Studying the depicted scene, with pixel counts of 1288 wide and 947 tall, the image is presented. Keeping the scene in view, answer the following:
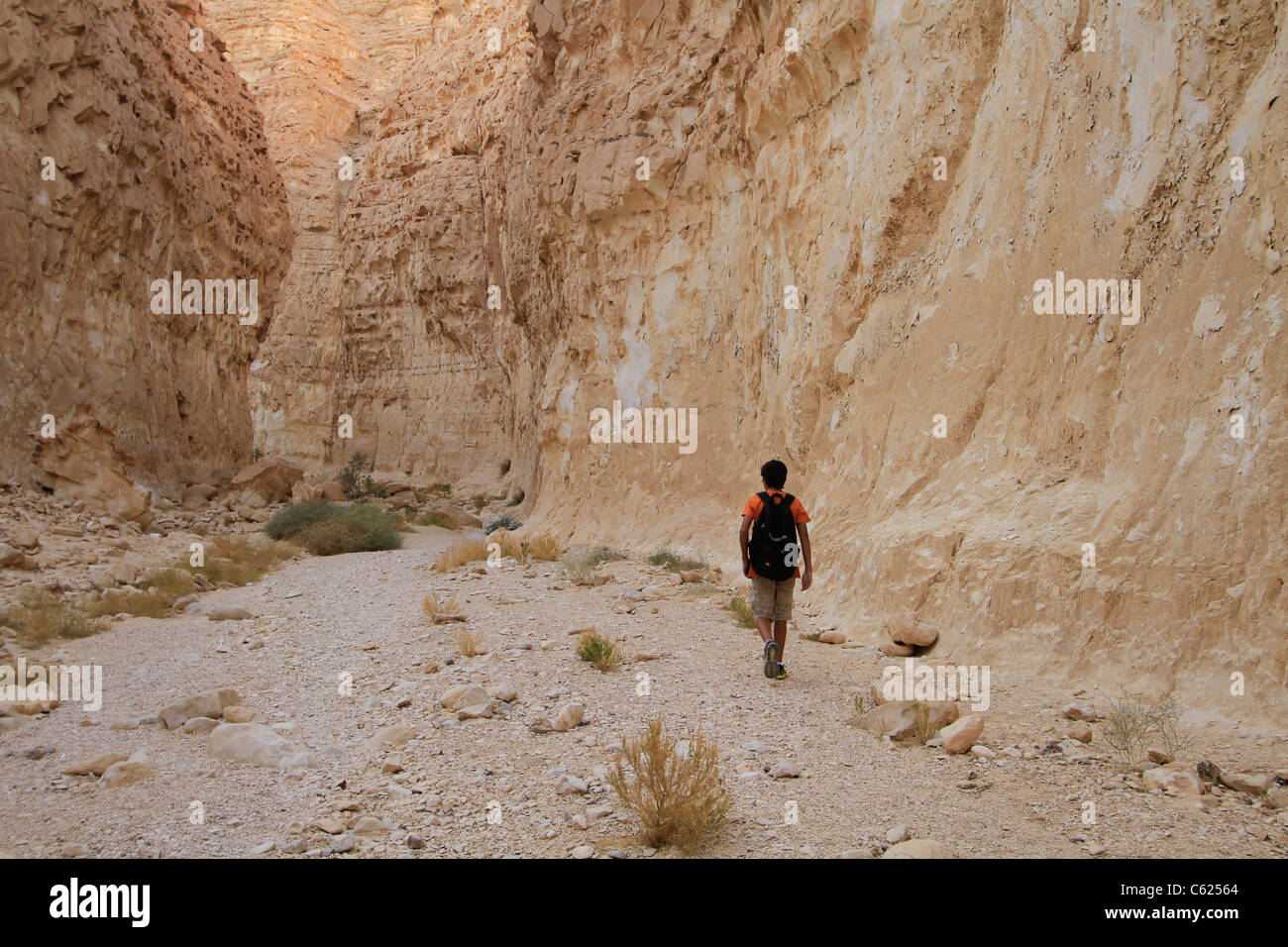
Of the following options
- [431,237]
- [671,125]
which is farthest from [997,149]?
[431,237]

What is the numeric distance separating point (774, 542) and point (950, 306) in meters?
3.28

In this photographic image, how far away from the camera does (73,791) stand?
4000mm

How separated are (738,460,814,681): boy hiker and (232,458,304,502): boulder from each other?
1750cm

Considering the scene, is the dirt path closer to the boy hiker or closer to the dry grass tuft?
the boy hiker

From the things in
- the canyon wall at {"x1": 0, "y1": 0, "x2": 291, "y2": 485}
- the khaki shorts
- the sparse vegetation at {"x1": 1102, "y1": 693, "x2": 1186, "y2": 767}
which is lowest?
the sparse vegetation at {"x1": 1102, "y1": 693, "x2": 1186, "y2": 767}

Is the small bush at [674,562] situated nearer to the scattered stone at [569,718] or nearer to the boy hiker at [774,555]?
the boy hiker at [774,555]

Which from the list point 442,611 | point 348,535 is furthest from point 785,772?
point 348,535

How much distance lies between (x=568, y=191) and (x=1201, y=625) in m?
13.5

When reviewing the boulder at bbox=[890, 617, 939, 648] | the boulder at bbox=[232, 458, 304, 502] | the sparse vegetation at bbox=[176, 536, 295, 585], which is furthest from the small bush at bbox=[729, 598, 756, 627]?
the boulder at bbox=[232, 458, 304, 502]

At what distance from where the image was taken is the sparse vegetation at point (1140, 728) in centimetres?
399

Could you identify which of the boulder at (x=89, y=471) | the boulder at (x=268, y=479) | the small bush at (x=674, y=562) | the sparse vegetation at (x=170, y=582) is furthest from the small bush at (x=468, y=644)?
the boulder at (x=268, y=479)

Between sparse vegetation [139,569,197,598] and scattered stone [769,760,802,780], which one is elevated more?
scattered stone [769,760,802,780]

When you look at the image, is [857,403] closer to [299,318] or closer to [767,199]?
[767,199]

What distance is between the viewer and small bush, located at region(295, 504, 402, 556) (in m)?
16.2
